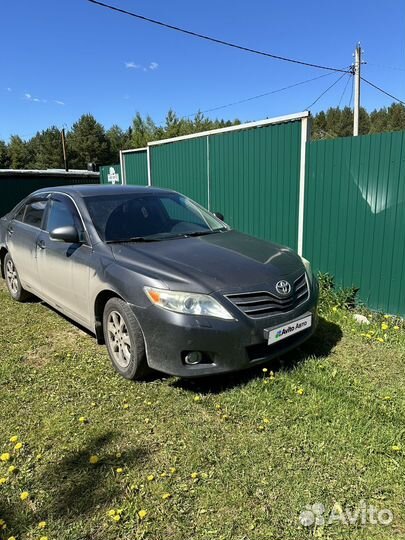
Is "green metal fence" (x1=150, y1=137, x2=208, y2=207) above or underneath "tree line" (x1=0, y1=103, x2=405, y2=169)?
underneath

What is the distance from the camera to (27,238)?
193 inches

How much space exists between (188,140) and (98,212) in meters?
4.34

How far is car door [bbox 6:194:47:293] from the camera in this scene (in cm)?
473

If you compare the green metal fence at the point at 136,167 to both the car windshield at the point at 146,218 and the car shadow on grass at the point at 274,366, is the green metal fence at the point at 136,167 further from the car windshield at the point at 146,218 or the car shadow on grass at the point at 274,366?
the car shadow on grass at the point at 274,366

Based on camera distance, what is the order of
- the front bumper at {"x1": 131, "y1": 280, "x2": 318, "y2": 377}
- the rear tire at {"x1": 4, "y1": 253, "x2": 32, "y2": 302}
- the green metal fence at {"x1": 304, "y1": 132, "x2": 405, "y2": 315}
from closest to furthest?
the front bumper at {"x1": 131, "y1": 280, "x2": 318, "y2": 377}
the green metal fence at {"x1": 304, "y1": 132, "x2": 405, "y2": 315}
the rear tire at {"x1": 4, "y1": 253, "x2": 32, "y2": 302}

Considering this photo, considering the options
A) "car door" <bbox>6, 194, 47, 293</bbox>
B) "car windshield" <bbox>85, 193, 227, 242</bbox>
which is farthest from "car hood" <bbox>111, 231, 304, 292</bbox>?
"car door" <bbox>6, 194, 47, 293</bbox>

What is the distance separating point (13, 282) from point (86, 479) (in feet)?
12.9

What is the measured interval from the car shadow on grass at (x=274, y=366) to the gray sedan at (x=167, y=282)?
1.09 ft

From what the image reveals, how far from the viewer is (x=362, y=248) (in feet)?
16.8

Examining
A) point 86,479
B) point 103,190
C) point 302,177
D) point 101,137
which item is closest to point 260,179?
point 302,177

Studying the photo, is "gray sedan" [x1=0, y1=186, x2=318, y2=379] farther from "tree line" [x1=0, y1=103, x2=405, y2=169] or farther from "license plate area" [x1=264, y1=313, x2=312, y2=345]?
"tree line" [x1=0, y1=103, x2=405, y2=169]

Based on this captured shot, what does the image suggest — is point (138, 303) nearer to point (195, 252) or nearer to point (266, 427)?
point (195, 252)

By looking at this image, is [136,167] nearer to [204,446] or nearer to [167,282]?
[167,282]

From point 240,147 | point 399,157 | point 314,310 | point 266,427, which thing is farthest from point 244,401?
point 240,147
